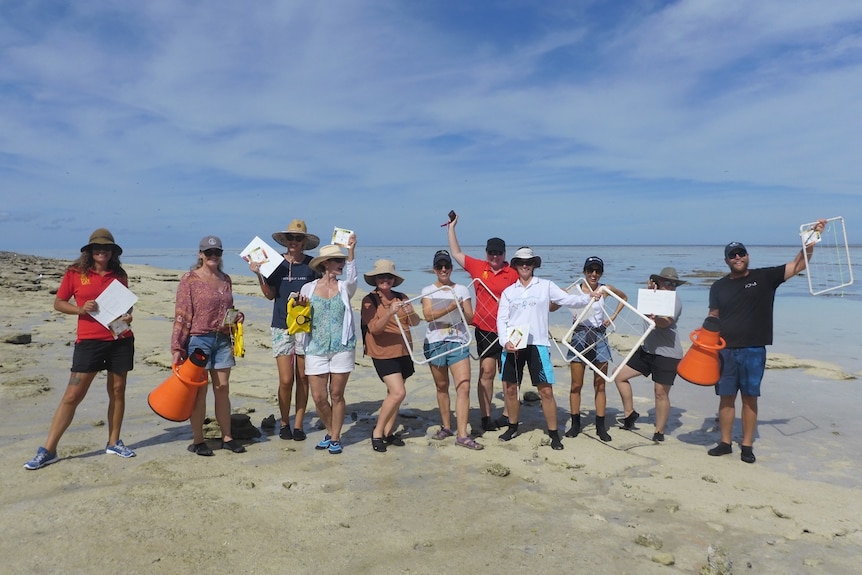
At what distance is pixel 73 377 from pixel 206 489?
1.54 m

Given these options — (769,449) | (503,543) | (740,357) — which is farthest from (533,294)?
(769,449)

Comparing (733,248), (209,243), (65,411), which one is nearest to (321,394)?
(209,243)

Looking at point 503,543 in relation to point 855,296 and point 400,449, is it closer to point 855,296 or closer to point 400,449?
point 400,449

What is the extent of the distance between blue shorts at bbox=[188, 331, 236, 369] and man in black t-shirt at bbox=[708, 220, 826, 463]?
4.68 meters

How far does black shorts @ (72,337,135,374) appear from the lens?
4.70 meters

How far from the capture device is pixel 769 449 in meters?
5.74

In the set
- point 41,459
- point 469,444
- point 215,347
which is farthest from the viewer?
point 469,444

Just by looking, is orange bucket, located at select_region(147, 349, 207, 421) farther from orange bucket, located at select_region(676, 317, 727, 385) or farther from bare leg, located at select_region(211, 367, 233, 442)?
orange bucket, located at select_region(676, 317, 727, 385)

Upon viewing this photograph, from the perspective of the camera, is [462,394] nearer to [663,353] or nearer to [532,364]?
[532,364]

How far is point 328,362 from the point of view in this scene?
5.21m

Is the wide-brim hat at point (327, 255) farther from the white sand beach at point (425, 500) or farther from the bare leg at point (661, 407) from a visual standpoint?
the bare leg at point (661, 407)

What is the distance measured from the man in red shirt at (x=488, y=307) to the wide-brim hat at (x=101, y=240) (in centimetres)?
331

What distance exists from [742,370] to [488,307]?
2547mm

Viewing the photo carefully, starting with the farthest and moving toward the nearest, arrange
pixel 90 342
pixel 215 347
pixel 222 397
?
pixel 222 397
pixel 215 347
pixel 90 342
